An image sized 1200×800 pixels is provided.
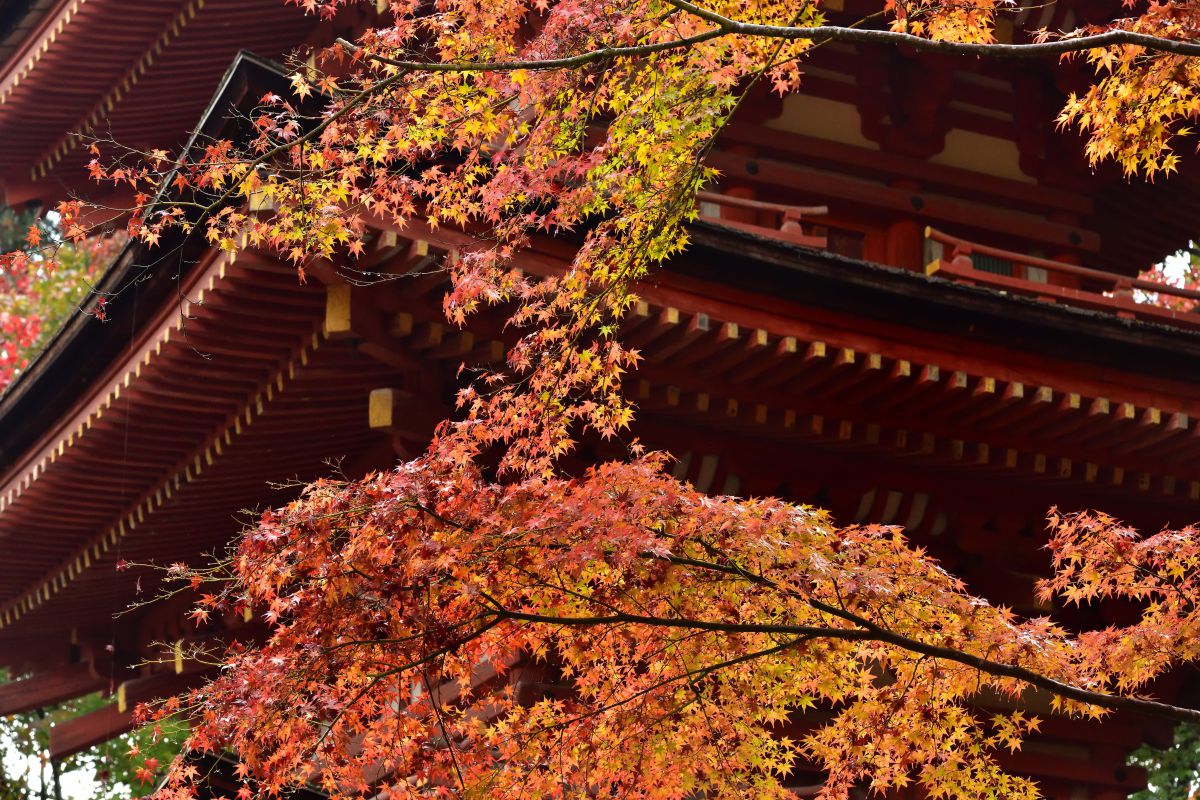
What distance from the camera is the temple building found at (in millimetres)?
7562

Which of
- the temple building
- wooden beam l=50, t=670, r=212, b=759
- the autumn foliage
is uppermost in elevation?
the temple building

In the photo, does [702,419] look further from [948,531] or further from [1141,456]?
[1141,456]

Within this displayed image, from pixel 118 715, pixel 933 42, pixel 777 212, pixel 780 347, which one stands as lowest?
pixel 118 715

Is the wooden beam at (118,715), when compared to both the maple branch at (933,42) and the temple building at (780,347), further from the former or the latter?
the maple branch at (933,42)

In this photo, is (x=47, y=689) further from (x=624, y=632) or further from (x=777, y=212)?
(x=624, y=632)

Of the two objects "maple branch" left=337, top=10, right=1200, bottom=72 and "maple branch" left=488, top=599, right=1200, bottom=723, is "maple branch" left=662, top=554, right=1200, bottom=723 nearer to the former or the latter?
"maple branch" left=488, top=599, right=1200, bottom=723

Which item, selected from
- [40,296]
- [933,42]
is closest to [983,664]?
[933,42]

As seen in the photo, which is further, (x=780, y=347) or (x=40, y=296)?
(x=40, y=296)

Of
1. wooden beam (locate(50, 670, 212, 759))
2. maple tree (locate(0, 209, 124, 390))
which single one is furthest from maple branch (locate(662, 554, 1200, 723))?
maple tree (locate(0, 209, 124, 390))

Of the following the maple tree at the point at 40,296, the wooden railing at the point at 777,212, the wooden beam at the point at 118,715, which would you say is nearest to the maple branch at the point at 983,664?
the wooden railing at the point at 777,212

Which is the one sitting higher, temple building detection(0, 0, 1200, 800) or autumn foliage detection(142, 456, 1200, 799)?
temple building detection(0, 0, 1200, 800)

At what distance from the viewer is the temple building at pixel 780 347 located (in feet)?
24.8

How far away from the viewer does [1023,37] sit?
10539 millimetres

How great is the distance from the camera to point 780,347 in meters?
7.66
